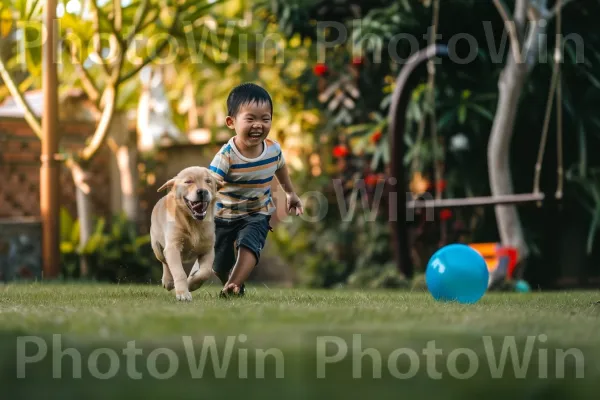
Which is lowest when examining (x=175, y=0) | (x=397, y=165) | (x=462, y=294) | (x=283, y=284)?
(x=283, y=284)

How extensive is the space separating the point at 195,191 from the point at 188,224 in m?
0.21

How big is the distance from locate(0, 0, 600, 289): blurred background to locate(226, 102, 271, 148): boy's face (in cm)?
305

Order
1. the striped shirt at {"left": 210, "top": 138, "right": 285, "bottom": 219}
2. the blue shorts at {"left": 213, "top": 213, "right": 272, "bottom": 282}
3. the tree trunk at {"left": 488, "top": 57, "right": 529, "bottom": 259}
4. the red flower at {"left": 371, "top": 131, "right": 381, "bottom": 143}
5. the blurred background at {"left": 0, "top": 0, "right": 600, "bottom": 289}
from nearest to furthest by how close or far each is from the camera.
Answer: the striped shirt at {"left": 210, "top": 138, "right": 285, "bottom": 219} → the blue shorts at {"left": 213, "top": 213, "right": 272, "bottom": 282} → the tree trunk at {"left": 488, "top": 57, "right": 529, "bottom": 259} → the blurred background at {"left": 0, "top": 0, "right": 600, "bottom": 289} → the red flower at {"left": 371, "top": 131, "right": 381, "bottom": 143}

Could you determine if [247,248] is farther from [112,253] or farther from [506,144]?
[112,253]

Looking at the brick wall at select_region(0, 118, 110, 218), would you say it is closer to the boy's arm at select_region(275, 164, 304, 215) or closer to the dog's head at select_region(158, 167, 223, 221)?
the boy's arm at select_region(275, 164, 304, 215)

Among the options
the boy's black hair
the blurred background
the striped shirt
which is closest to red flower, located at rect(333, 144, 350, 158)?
the blurred background

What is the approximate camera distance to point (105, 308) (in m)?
3.42

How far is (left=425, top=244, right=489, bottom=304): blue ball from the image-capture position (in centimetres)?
435

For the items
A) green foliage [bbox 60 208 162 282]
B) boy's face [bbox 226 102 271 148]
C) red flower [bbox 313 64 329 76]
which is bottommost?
green foliage [bbox 60 208 162 282]

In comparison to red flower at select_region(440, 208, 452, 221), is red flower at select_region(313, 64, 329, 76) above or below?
above

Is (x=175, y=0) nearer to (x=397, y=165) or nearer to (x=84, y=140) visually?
(x=84, y=140)

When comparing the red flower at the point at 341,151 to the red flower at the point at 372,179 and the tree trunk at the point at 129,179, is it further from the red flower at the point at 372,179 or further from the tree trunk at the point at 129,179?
the tree trunk at the point at 129,179

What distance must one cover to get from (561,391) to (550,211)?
22.0 ft

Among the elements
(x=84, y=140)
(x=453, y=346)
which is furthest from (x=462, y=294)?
(x=84, y=140)
